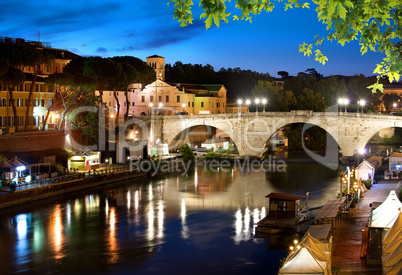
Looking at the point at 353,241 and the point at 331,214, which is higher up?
the point at 331,214

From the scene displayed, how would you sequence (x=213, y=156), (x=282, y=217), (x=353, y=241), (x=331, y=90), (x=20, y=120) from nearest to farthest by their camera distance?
(x=353, y=241) < (x=282, y=217) < (x=20, y=120) < (x=213, y=156) < (x=331, y=90)

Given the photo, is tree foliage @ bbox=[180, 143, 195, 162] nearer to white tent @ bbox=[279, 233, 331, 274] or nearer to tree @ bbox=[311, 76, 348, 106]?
tree @ bbox=[311, 76, 348, 106]

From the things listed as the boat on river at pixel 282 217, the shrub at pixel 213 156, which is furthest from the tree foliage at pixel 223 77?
the boat on river at pixel 282 217

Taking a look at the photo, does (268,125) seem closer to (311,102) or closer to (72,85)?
(311,102)

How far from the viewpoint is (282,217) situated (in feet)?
65.8

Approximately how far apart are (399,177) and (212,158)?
1804 cm

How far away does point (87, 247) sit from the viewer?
711 inches

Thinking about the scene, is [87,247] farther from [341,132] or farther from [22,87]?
[341,132]

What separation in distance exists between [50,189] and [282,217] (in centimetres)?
1217

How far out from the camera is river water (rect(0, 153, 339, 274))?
16250mm

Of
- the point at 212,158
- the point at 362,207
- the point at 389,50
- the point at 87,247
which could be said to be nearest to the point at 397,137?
the point at 212,158

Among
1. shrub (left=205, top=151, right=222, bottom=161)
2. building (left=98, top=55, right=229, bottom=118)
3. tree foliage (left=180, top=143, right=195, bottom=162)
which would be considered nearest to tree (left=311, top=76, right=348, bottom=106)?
building (left=98, top=55, right=229, bottom=118)

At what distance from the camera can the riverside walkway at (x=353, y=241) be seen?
11992 mm

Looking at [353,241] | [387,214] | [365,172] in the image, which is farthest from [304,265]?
[365,172]
